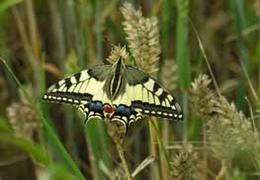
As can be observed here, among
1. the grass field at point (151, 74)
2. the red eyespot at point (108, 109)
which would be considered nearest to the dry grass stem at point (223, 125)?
the grass field at point (151, 74)

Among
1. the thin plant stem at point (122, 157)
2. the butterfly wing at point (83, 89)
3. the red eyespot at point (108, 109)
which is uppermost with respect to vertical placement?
the butterfly wing at point (83, 89)

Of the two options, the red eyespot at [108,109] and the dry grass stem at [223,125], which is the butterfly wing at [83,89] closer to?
the red eyespot at [108,109]

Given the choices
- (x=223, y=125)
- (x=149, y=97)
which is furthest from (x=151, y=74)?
(x=223, y=125)

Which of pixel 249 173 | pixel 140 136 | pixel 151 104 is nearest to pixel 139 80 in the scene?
pixel 151 104

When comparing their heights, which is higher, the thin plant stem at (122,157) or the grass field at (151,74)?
the grass field at (151,74)

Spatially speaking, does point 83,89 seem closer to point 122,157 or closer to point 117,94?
point 117,94

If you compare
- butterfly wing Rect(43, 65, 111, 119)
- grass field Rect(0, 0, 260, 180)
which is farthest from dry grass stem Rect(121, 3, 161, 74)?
butterfly wing Rect(43, 65, 111, 119)

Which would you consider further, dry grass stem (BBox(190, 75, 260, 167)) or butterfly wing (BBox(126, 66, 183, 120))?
butterfly wing (BBox(126, 66, 183, 120))

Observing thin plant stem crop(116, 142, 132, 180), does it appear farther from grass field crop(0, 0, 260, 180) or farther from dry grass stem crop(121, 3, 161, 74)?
dry grass stem crop(121, 3, 161, 74)

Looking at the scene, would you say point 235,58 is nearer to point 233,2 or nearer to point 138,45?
point 233,2
